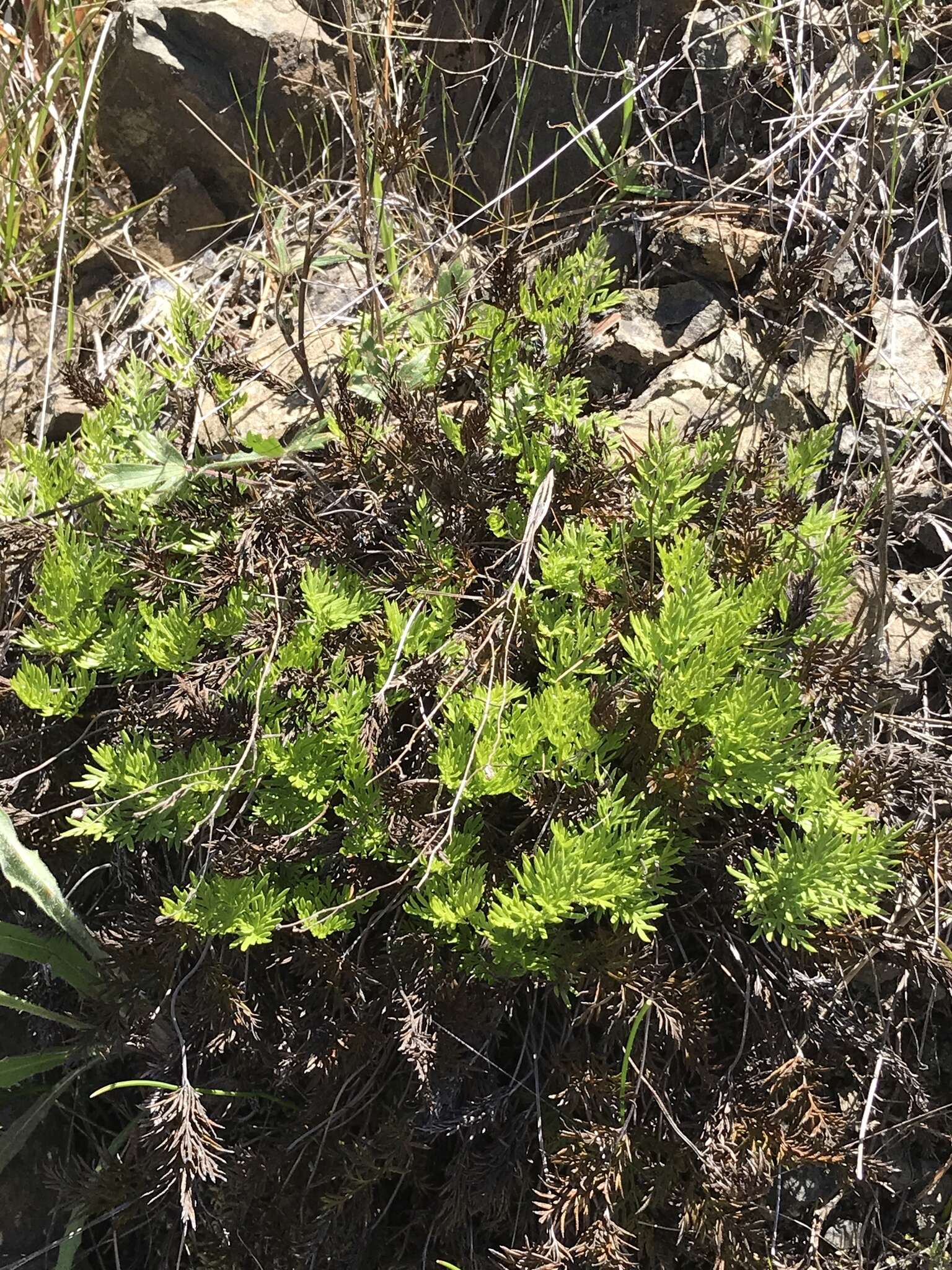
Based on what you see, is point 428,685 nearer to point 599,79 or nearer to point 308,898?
point 308,898

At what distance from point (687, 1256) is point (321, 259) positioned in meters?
2.32

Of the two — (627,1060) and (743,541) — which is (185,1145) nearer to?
(627,1060)

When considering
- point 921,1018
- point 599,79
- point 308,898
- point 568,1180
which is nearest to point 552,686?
point 308,898

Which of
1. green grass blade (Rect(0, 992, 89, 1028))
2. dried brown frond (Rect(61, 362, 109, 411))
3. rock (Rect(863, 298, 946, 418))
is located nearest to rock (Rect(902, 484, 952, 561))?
rock (Rect(863, 298, 946, 418))

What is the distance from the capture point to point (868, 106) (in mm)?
2328

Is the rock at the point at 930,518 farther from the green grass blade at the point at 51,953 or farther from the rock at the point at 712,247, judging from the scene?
the green grass blade at the point at 51,953

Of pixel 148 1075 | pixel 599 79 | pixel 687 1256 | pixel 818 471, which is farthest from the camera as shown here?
pixel 599 79

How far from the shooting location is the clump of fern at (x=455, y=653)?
169 cm

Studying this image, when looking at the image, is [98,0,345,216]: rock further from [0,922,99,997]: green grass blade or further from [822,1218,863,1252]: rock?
[822,1218,863,1252]: rock

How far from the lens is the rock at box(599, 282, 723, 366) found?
2447 millimetres

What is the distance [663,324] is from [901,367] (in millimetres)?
588

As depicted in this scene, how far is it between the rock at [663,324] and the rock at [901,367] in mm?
398

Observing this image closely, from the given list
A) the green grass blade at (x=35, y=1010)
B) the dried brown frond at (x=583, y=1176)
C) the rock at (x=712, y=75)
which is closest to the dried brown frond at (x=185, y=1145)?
the green grass blade at (x=35, y=1010)

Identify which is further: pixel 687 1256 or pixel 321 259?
pixel 321 259
